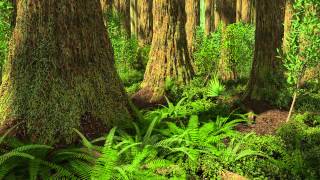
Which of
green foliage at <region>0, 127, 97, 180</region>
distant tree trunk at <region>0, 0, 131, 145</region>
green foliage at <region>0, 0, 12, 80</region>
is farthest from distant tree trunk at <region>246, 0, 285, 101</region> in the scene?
green foliage at <region>0, 0, 12, 80</region>

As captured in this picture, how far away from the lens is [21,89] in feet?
19.7

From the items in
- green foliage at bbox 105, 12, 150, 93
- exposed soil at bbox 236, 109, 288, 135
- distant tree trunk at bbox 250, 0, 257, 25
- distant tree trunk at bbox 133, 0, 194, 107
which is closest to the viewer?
exposed soil at bbox 236, 109, 288, 135

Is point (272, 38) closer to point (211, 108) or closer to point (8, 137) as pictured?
point (211, 108)

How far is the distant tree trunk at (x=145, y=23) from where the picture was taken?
583 inches

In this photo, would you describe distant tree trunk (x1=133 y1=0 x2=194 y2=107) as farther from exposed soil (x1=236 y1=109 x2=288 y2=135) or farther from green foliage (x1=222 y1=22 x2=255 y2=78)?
exposed soil (x1=236 y1=109 x2=288 y2=135)

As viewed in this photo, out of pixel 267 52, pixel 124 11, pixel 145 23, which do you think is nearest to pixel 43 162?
pixel 267 52

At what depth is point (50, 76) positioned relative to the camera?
19.5 feet

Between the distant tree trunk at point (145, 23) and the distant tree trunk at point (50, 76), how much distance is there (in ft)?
28.6

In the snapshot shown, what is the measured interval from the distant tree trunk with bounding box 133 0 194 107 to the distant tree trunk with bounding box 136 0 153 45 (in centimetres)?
439

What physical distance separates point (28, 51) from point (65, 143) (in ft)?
4.92

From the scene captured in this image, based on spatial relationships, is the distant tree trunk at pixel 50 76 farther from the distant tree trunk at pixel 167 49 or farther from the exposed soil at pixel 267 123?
the distant tree trunk at pixel 167 49

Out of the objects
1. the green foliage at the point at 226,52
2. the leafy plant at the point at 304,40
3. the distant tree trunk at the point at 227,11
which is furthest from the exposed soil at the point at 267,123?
the distant tree trunk at the point at 227,11

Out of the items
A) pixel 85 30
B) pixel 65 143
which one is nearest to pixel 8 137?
pixel 65 143

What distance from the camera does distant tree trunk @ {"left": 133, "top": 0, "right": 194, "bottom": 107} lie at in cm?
1036
